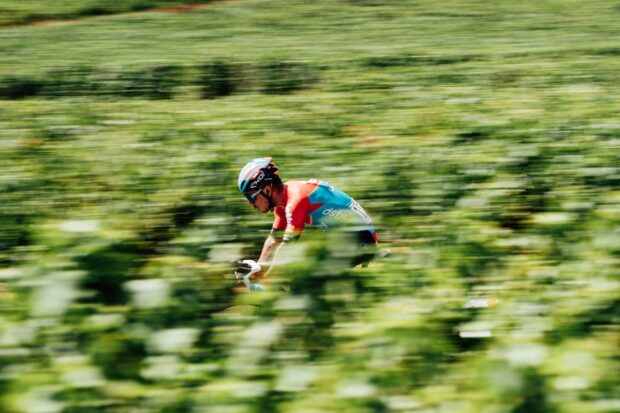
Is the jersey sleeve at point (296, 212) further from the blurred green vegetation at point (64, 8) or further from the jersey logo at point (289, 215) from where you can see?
the blurred green vegetation at point (64, 8)

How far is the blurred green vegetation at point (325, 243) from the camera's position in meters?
2.76

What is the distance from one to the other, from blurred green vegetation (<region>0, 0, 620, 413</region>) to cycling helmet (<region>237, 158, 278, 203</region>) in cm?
50

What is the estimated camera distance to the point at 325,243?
123 inches

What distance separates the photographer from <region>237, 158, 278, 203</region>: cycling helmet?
629cm

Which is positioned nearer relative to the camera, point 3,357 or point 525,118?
point 3,357

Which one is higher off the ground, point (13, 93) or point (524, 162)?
point (13, 93)

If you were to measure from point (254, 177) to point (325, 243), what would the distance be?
10.6 feet

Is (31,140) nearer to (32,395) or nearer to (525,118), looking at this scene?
(525,118)

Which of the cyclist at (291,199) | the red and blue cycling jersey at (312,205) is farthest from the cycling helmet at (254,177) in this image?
the red and blue cycling jersey at (312,205)

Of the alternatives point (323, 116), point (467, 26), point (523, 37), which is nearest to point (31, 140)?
point (323, 116)

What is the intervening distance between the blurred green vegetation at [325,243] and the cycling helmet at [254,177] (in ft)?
1.63

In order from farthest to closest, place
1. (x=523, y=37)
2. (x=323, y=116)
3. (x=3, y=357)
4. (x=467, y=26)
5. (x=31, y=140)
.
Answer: (x=467, y=26), (x=523, y=37), (x=323, y=116), (x=31, y=140), (x=3, y=357)

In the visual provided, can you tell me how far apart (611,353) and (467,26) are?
2549 cm

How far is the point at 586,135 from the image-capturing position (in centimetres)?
836
